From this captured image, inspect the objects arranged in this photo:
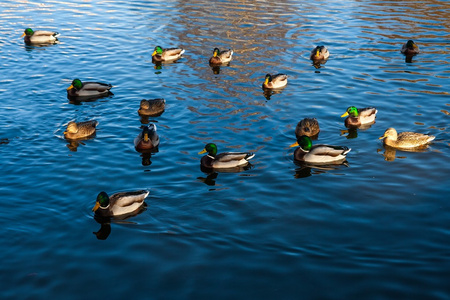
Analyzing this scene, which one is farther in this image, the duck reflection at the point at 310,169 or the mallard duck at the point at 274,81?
the mallard duck at the point at 274,81

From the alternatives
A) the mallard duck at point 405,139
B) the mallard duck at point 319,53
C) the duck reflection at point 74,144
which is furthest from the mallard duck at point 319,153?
the mallard duck at point 319,53

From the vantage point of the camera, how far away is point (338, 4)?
35.0 meters

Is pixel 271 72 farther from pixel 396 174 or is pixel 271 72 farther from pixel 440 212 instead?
pixel 440 212

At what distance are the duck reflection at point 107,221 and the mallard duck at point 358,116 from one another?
25.7 ft

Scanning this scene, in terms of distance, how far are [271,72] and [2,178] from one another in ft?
40.1

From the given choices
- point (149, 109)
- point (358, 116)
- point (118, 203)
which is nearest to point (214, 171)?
point (118, 203)

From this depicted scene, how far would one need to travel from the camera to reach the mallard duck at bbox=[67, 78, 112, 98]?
825 inches

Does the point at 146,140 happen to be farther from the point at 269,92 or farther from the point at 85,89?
the point at 269,92

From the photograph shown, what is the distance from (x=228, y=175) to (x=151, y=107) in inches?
195

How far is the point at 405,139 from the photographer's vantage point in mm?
17000

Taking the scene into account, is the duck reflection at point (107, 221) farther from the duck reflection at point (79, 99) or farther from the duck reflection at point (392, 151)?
the duck reflection at point (79, 99)

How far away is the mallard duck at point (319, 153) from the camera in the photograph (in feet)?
53.2

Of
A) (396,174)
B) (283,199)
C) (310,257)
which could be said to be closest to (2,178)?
(283,199)

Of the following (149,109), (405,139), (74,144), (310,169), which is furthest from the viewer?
(149,109)
